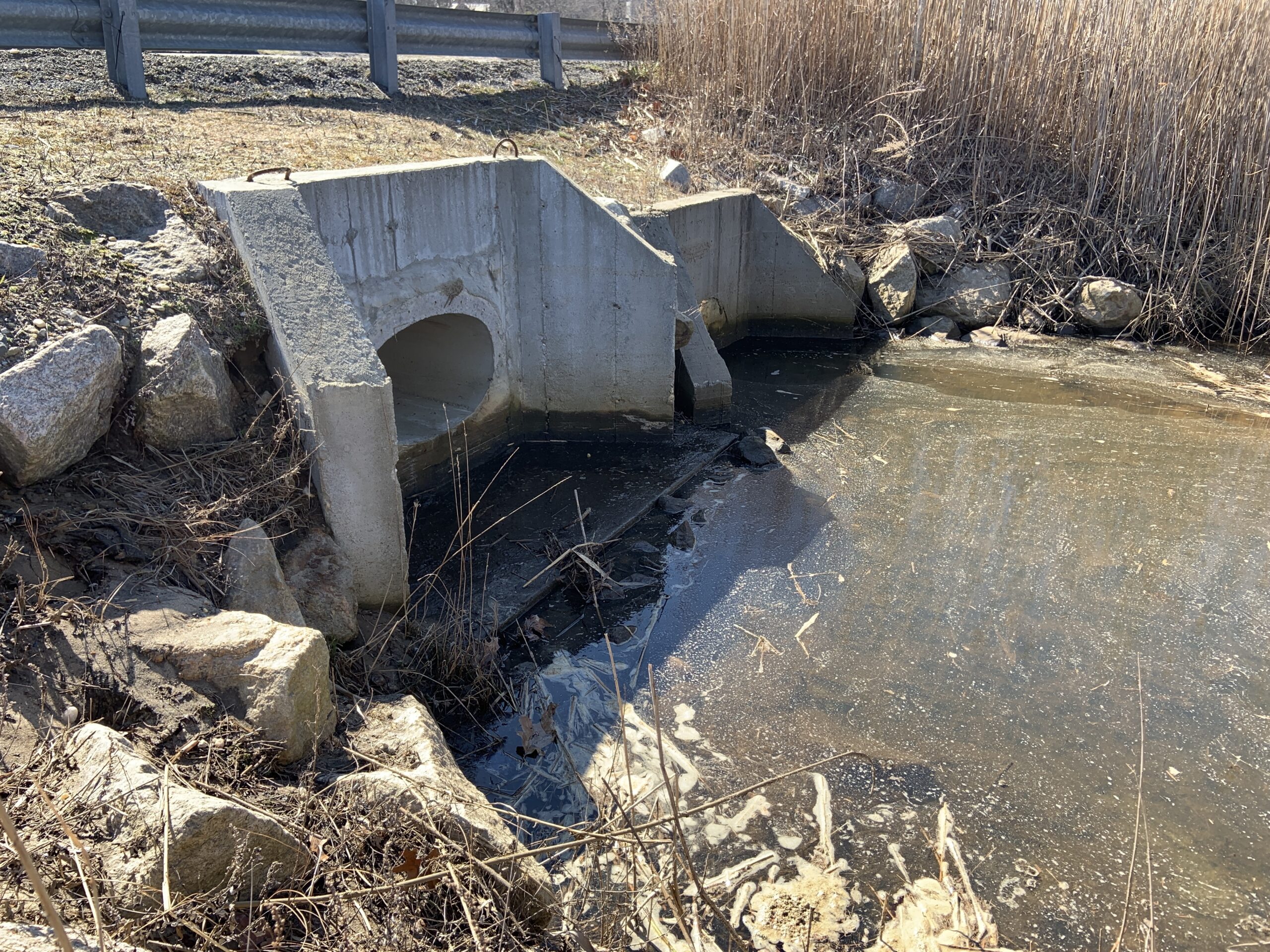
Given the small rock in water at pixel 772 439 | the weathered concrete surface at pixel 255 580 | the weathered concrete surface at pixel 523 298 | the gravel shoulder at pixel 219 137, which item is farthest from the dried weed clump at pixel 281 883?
the small rock in water at pixel 772 439

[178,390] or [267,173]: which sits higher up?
[267,173]

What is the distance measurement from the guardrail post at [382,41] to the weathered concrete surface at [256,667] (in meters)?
6.32

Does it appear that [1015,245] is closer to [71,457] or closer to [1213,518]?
[1213,518]

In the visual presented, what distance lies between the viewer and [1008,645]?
4.40 meters

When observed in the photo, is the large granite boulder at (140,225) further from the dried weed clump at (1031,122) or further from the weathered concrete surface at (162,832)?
the dried weed clump at (1031,122)

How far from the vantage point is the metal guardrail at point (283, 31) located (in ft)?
20.2

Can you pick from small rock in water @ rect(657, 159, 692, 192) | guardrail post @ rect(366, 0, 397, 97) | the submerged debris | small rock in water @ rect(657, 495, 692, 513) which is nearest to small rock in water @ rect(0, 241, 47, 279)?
small rock in water @ rect(657, 495, 692, 513)

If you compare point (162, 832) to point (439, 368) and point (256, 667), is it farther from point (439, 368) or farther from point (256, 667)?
point (439, 368)

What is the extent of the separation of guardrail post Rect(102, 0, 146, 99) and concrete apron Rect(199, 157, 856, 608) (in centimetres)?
235

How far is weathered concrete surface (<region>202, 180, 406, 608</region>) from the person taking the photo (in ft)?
12.6

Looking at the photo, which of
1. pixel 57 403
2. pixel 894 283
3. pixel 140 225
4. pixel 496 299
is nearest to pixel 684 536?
pixel 496 299

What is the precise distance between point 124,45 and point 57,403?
4.19m

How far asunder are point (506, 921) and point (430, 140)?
6125 millimetres

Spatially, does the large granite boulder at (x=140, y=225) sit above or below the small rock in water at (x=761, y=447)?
above
